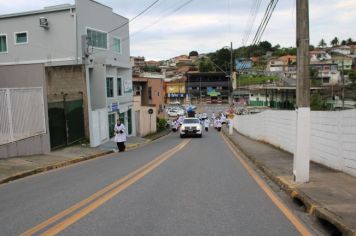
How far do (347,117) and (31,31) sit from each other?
28.0m

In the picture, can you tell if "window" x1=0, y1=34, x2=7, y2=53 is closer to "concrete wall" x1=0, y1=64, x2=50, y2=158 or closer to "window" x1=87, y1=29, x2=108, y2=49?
"window" x1=87, y1=29, x2=108, y2=49

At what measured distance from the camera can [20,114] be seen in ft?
56.2

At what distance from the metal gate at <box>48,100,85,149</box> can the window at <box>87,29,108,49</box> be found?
26.6 feet

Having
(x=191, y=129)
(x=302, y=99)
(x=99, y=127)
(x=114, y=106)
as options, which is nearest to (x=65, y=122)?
(x=99, y=127)

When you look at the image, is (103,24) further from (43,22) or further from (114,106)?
(114,106)

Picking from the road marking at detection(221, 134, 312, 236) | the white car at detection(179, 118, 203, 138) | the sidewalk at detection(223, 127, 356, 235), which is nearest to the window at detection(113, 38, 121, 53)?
the white car at detection(179, 118, 203, 138)

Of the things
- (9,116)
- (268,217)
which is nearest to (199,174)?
(268,217)

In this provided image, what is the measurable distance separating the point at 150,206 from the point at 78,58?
2491cm

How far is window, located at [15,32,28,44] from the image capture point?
33281mm

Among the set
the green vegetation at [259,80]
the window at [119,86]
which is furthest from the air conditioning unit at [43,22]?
the green vegetation at [259,80]

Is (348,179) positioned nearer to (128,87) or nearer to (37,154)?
(37,154)

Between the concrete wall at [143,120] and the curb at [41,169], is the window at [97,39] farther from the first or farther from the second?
the curb at [41,169]

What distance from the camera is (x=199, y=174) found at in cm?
1197

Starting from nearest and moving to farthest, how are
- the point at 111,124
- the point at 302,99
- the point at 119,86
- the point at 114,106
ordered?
1. the point at 302,99
2. the point at 111,124
3. the point at 114,106
4. the point at 119,86
